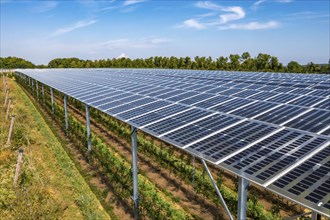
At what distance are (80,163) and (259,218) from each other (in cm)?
1025

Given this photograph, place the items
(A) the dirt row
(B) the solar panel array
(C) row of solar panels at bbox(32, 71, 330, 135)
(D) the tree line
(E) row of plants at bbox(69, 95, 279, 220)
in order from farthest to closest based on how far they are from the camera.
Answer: (D) the tree line, (A) the dirt row, (E) row of plants at bbox(69, 95, 279, 220), (C) row of solar panels at bbox(32, 71, 330, 135), (B) the solar panel array

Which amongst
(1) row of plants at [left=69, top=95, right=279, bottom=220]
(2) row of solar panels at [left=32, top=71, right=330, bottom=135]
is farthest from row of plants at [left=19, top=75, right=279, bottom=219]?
(2) row of solar panels at [left=32, top=71, right=330, bottom=135]

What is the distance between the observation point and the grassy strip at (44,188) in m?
10.8

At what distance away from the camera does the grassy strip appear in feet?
35.4

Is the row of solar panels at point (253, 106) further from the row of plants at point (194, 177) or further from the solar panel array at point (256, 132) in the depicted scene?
the row of plants at point (194, 177)

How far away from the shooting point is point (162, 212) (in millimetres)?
11656

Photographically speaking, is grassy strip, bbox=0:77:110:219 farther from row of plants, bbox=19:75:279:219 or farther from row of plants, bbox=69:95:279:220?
row of plants, bbox=69:95:279:220

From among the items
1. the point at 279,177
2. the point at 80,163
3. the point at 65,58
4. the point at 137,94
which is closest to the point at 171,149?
the point at 137,94

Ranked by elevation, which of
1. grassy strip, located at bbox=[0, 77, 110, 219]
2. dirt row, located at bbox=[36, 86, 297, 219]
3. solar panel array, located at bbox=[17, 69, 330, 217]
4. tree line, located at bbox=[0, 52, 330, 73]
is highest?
tree line, located at bbox=[0, 52, 330, 73]

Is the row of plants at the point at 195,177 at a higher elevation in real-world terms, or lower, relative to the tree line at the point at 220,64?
lower

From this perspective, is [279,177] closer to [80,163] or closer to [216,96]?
[216,96]

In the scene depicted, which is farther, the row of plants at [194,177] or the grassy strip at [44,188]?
the row of plants at [194,177]

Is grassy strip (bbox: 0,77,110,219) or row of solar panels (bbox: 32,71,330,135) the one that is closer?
row of solar panels (bbox: 32,71,330,135)

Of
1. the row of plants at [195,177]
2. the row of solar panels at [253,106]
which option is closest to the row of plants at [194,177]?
the row of plants at [195,177]
